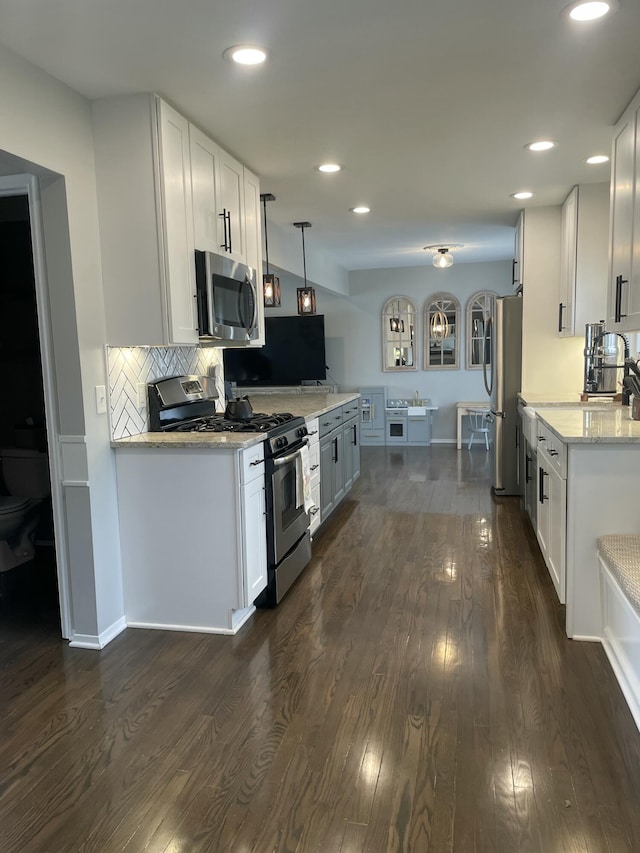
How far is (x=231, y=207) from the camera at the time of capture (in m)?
3.55

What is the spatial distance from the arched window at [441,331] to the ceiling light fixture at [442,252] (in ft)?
4.24

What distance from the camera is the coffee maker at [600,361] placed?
4328mm

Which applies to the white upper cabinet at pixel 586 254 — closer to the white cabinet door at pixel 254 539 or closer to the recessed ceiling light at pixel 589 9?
the recessed ceiling light at pixel 589 9

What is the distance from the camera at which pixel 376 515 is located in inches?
198

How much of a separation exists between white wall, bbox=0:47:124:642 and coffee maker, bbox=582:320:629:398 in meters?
3.29

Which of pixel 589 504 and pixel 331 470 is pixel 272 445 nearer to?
pixel 589 504

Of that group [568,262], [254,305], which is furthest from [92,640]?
[568,262]

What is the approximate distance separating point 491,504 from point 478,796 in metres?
3.61

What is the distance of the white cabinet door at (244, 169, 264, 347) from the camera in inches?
149

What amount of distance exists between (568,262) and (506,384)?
1.10 metres

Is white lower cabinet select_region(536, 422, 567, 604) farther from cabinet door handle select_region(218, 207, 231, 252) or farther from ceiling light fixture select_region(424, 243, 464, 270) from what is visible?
ceiling light fixture select_region(424, 243, 464, 270)

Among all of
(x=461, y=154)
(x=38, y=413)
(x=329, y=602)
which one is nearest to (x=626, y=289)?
(x=461, y=154)

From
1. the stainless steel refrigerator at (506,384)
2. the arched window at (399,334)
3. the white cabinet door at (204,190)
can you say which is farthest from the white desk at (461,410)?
the white cabinet door at (204,190)

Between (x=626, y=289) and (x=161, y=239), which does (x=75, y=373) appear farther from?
(x=626, y=289)
